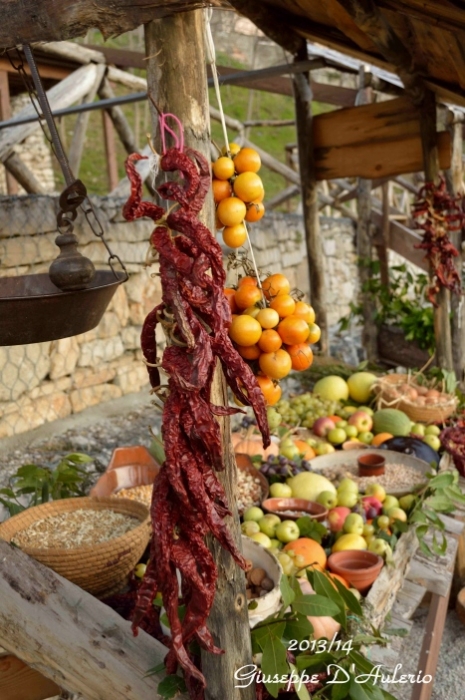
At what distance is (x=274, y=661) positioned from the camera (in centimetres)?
160

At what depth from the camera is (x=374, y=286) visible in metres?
6.11

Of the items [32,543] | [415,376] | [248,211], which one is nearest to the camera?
[248,211]

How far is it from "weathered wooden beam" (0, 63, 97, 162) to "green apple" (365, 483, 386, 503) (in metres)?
3.56

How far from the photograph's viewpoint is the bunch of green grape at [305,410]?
163 inches

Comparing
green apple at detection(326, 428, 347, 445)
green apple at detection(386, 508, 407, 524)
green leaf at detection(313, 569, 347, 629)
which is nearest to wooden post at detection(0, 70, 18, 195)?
green apple at detection(326, 428, 347, 445)

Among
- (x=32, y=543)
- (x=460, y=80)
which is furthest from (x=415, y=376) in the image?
(x=32, y=543)

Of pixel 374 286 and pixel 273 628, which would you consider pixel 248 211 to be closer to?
pixel 273 628

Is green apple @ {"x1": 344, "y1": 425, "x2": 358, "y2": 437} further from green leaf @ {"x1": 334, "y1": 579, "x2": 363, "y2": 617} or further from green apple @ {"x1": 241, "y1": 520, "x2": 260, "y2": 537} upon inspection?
green leaf @ {"x1": 334, "y1": 579, "x2": 363, "y2": 617}

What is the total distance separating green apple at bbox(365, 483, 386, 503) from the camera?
3.00m

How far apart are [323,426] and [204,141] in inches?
111

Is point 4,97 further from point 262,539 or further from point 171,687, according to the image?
point 171,687

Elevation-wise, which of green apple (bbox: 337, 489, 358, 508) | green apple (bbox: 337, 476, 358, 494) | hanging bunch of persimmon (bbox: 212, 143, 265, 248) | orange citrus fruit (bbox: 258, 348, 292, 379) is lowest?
green apple (bbox: 337, 489, 358, 508)

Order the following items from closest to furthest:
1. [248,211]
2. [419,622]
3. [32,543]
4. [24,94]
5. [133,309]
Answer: [248,211] → [32,543] → [419,622] → [133,309] → [24,94]

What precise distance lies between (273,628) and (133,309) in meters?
4.17
